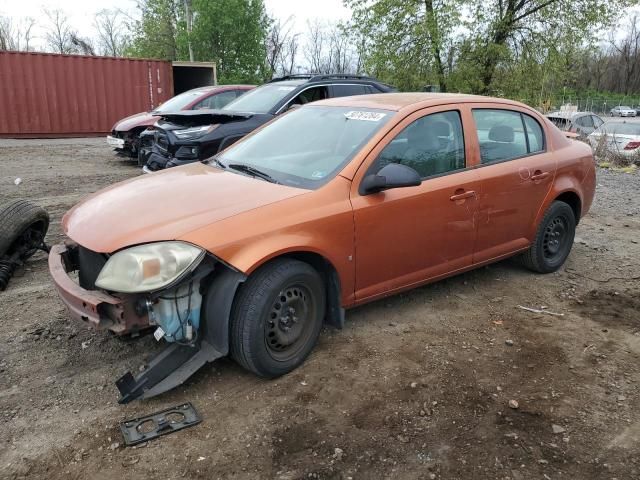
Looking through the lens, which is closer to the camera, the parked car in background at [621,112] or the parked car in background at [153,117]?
the parked car in background at [153,117]

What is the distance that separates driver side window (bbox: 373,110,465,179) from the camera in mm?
3838

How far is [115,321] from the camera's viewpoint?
2.98m

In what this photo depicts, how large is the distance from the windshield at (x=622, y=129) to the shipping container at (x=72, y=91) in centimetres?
1348

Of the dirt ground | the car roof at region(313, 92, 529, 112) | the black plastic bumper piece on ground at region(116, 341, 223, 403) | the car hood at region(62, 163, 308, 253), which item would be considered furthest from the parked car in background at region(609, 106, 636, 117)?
the black plastic bumper piece on ground at region(116, 341, 223, 403)

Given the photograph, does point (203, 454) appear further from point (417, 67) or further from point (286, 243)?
point (417, 67)

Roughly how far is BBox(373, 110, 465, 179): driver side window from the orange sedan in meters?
0.01

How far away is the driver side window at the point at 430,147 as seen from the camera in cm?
384

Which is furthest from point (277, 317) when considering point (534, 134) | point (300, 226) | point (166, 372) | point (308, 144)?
point (534, 134)

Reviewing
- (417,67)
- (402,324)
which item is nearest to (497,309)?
(402,324)

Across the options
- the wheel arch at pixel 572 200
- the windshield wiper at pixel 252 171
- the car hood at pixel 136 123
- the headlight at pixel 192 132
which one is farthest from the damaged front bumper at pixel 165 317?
the car hood at pixel 136 123

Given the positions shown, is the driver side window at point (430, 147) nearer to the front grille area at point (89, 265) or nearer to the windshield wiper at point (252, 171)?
the windshield wiper at point (252, 171)

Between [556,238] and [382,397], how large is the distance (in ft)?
9.49

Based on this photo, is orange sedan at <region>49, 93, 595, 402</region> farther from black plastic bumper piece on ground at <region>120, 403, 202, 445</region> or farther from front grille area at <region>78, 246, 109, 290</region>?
black plastic bumper piece on ground at <region>120, 403, 202, 445</region>

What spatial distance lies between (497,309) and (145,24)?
35128 millimetres
